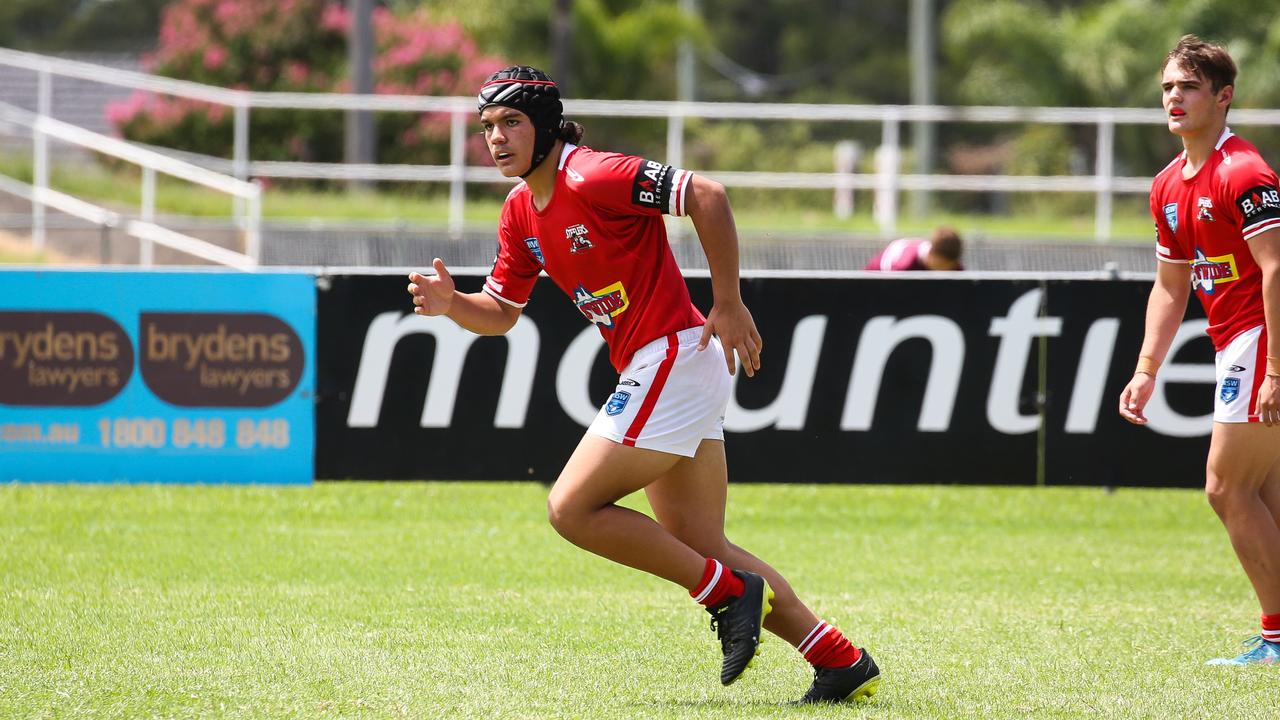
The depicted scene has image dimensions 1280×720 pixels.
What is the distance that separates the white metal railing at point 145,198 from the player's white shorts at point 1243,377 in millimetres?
10111

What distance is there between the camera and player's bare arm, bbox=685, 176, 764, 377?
17.1 ft

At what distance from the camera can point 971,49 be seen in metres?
45.2

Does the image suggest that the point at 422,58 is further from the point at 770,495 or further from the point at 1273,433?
the point at 1273,433

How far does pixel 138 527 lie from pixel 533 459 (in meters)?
2.46

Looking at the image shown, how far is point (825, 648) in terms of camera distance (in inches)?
221

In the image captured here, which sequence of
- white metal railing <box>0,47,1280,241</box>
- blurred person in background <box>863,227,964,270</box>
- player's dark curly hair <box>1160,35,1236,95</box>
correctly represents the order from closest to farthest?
player's dark curly hair <box>1160,35,1236,95</box>, blurred person in background <box>863,227,964,270</box>, white metal railing <box>0,47,1280,241</box>

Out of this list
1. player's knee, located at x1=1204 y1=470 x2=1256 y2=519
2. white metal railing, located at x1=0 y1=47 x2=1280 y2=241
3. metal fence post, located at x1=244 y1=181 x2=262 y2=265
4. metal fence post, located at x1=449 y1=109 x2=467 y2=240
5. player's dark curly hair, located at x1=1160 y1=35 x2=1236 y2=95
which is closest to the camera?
player's dark curly hair, located at x1=1160 y1=35 x2=1236 y2=95

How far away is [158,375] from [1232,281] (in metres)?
6.86

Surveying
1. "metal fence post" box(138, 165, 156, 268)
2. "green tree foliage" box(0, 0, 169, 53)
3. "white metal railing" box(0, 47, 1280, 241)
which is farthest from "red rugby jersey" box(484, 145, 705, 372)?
"green tree foliage" box(0, 0, 169, 53)

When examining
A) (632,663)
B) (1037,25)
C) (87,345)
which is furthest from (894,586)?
(1037,25)

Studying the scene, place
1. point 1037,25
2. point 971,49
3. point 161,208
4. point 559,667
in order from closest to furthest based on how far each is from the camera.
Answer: point 559,667 < point 161,208 < point 1037,25 < point 971,49

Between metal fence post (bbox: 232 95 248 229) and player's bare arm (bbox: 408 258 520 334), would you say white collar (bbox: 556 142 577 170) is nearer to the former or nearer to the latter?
player's bare arm (bbox: 408 258 520 334)

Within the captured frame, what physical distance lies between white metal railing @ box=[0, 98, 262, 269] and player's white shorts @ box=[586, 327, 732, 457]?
9824mm

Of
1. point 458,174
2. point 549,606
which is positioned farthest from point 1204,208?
point 458,174
